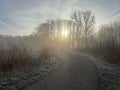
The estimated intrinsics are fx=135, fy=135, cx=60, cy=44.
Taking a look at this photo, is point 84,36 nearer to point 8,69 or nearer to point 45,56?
point 45,56

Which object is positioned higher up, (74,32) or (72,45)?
(74,32)

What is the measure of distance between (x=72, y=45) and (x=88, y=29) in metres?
13.1

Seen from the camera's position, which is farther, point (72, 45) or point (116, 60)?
point (72, 45)

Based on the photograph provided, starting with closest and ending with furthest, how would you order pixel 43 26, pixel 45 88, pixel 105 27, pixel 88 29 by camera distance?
pixel 45 88, pixel 88 29, pixel 43 26, pixel 105 27

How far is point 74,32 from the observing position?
64.0 meters

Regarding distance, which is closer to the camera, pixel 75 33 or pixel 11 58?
pixel 11 58

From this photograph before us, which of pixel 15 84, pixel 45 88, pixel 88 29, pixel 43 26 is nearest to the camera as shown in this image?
pixel 45 88

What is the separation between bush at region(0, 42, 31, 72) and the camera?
29.3 feet

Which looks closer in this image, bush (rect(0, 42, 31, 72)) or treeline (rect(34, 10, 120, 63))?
bush (rect(0, 42, 31, 72))

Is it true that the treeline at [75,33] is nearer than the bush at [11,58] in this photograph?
No

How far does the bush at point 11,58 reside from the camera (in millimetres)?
8930

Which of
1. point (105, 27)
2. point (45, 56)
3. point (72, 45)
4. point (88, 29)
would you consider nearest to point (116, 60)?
point (45, 56)

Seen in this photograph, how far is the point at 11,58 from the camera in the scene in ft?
31.0

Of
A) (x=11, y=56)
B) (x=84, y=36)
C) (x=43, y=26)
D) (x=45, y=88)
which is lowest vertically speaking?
(x=45, y=88)
